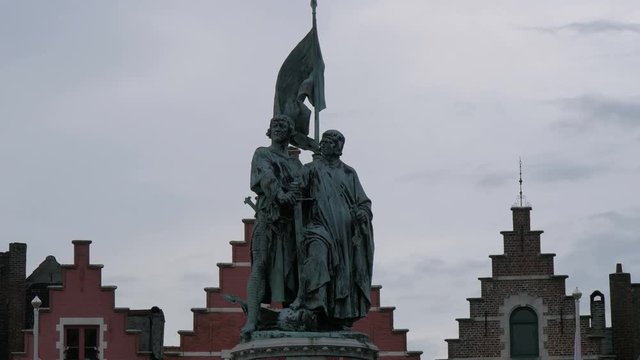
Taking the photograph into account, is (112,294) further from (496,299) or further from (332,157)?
(332,157)

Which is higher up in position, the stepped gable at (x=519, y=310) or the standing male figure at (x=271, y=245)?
the stepped gable at (x=519, y=310)

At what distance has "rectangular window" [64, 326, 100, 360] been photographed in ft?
160

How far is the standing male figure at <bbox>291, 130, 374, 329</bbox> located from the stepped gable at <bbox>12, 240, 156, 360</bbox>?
26.7 meters

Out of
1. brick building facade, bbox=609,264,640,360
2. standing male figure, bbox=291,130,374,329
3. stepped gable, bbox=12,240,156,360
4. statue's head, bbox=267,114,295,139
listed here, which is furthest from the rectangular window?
standing male figure, bbox=291,130,374,329

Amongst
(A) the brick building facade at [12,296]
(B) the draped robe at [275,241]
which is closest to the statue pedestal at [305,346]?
(B) the draped robe at [275,241]

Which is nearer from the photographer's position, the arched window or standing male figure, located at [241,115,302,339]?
standing male figure, located at [241,115,302,339]

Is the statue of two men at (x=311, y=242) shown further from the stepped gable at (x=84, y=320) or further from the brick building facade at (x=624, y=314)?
the brick building facade at (x=624, y=314)

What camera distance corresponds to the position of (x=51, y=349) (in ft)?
160

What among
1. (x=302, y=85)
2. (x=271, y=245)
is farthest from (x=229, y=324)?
(x=271, y=245)

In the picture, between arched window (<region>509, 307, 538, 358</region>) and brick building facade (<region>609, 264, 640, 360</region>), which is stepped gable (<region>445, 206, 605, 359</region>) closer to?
arched window (<region>509, 307, 538, 358</region>)

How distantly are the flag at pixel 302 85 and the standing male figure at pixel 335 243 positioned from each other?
586 mm

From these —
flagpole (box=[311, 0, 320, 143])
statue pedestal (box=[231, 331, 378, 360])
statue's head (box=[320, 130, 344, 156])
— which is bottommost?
statue pedestal (box=[231, 331, 378, 360])

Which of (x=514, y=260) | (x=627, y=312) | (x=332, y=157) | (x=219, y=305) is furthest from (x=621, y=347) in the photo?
(x=332, y=157)

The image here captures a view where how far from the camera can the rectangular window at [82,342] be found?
4881 centimetres
